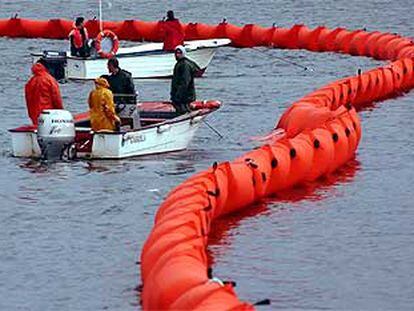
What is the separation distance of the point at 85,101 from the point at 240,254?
18.0m

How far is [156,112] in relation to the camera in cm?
2728

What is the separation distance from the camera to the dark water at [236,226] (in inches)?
700

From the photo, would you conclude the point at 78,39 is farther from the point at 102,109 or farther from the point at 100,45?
the point at 102,109

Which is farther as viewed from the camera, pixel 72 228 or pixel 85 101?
pixel 85 101

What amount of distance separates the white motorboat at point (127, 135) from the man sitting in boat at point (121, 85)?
1.46ft

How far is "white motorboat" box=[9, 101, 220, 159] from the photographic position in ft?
83.3

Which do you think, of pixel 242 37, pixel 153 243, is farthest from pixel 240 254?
pixel 242 37

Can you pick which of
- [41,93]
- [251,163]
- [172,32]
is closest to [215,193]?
[251,163]

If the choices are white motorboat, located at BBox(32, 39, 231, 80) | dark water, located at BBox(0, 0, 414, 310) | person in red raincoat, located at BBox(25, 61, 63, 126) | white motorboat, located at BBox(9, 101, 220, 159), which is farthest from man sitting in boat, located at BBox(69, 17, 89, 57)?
person in red raincoat, located at BBox(25, 61, 63, 126)

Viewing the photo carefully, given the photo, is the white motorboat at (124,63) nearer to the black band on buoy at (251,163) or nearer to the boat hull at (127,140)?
the boat hull at (127,140)

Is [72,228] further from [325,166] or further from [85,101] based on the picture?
[85,101]

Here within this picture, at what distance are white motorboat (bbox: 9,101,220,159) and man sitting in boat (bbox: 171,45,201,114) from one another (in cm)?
17

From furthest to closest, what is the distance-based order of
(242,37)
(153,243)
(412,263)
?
1. (242,37)
2. (412,263)
3. (153,243)

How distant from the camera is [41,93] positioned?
26141 millimetres
